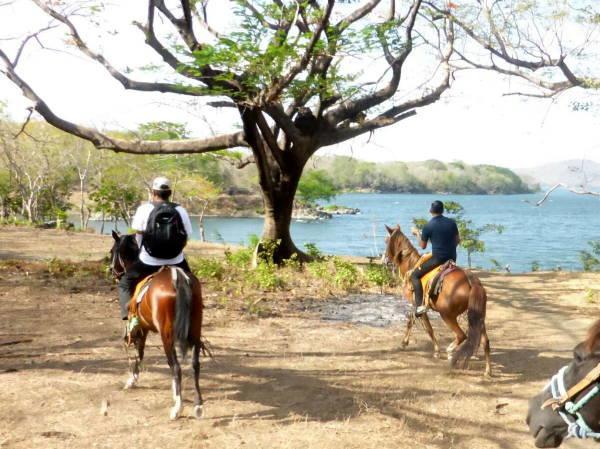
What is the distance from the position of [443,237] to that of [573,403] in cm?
503

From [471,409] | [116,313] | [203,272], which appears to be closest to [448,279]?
[471,409]

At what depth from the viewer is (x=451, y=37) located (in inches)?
598

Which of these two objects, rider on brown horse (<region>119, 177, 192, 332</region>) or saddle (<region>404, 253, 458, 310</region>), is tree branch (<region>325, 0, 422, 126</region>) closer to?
saddle (<region>404, 253, 458, 310</region>)

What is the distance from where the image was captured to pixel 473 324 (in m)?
7.06

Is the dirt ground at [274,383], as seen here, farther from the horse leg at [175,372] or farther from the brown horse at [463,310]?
the brown horse at [463,310]

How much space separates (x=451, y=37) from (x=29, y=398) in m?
14.0

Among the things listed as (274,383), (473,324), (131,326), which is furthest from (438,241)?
(131,326)

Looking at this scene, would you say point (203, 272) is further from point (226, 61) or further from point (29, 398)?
point (29, 398)

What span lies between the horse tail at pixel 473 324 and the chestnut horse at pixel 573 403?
402 centimetres

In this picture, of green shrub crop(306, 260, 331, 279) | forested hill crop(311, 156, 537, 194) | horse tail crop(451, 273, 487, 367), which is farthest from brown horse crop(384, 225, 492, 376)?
forested hill crop(311, 156, 537, 194)

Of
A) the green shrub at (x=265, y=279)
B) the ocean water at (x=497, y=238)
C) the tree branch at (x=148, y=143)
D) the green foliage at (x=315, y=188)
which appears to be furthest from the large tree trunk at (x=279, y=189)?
the ocean water at (x=497, y=238)

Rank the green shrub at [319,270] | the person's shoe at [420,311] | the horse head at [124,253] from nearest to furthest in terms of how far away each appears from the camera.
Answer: the horse head at [124,253] → the person's shoe at [420,311] → the green shrub at [319,270]

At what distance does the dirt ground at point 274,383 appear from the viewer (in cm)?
523

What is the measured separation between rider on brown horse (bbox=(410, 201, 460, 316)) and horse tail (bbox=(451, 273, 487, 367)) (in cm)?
69
